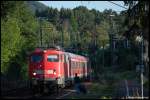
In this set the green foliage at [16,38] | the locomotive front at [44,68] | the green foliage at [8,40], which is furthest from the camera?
the green foliage at [8,40]

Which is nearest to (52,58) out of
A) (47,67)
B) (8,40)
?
(47,67)

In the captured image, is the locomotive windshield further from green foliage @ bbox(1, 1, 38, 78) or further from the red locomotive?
green foliage @ bbox(1, 1, 38, 78)

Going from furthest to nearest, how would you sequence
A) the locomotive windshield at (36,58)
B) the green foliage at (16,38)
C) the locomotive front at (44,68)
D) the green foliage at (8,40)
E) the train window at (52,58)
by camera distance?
the green foliage at (8,40) < the green foliage at (16,38) < the train window at (52,58) < the locomotive windshield at (36,58) < the locomotive front at (44,68)

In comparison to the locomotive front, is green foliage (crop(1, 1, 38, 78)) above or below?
above

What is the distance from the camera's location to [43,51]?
143ft

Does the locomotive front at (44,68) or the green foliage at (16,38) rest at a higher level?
the green foliage at (16,38)

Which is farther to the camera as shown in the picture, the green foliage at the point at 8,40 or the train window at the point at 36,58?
the green foliage at the point at 8,40

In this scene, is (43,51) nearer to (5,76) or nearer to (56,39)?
(5,76)

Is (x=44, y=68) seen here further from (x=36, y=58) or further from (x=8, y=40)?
(x=8, y=40)

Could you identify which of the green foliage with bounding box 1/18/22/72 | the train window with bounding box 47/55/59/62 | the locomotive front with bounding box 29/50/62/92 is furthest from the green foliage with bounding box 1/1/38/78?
the train window with bounding box 47/55/59/62

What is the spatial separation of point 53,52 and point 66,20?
10971 cm

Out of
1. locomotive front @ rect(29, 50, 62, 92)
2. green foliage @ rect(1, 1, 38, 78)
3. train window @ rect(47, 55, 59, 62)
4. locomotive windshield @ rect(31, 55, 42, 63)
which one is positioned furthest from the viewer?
green foliage @ rect(1, 1, 38, 78)

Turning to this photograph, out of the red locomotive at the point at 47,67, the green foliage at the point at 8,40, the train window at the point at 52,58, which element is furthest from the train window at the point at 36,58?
the green foliage at the point at 8,40

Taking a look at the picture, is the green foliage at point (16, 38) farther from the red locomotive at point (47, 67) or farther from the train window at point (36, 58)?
the red locomotive at point (47, 67)
